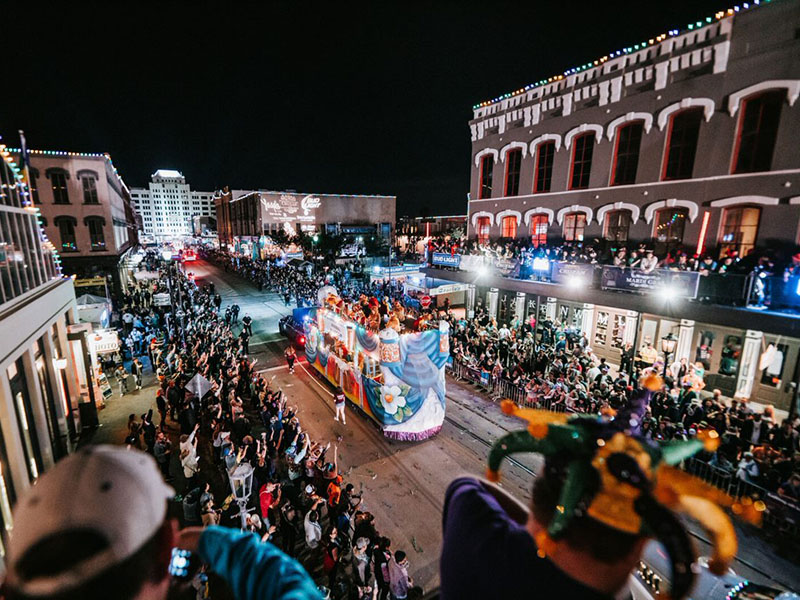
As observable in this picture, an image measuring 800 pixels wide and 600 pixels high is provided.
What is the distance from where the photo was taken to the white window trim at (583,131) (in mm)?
17547

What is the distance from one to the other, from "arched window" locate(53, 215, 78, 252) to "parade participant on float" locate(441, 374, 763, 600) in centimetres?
3610

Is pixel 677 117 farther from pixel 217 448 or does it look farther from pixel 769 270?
pixel 217 448

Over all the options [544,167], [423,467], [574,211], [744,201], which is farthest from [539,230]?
[423,467]

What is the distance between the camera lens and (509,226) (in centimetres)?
2227

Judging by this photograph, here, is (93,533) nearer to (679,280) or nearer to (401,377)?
(401,377)

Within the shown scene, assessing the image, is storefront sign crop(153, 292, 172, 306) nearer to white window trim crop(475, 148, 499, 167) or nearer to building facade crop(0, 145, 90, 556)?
building facade crop(0, 145, 90, 556)

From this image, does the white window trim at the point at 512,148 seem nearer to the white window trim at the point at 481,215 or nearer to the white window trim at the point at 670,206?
the white window trim at the point at 481,215

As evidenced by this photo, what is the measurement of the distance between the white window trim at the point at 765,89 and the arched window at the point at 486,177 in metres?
11.5

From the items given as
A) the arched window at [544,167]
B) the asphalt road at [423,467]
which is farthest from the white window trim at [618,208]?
the asphalt road at [423,467]

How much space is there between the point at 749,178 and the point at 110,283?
40.4 metres

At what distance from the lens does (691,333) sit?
14727 mm

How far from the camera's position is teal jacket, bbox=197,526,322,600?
158 centimetres

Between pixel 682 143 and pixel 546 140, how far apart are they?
6.27 m

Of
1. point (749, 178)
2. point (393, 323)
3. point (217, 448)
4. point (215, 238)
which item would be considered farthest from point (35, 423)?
point (215, 238)
